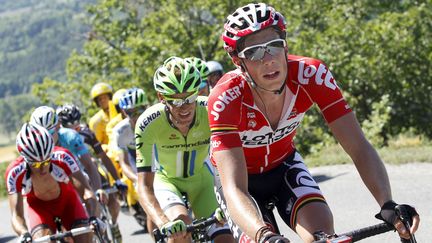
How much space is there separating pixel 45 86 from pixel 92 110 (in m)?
4.40

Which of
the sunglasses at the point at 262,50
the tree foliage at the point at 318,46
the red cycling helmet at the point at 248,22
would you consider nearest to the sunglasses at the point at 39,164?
the red cycling helmet at the point at 248,22

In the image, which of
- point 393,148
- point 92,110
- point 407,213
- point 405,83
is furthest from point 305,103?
point 92,110

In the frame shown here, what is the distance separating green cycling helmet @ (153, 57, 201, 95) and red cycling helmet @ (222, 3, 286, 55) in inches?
71.9

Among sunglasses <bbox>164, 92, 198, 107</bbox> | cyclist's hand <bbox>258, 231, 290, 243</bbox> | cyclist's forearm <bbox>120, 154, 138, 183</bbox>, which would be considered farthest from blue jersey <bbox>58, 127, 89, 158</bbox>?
cyclist's hand <bbox>258, 231, 290, 243</bbox>

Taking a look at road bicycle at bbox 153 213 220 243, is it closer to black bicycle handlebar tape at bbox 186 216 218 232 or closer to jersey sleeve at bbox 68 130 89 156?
black bicycle handlebar tape at bbox 186 216 218 232

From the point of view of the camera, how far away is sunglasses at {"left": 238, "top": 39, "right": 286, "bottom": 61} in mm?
4344

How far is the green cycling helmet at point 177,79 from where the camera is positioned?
20.7 feet

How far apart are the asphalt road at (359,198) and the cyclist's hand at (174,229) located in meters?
2.97

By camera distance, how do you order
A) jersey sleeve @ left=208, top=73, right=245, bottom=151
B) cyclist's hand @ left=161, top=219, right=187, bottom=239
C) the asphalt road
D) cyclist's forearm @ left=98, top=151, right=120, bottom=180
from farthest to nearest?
cyclist's forearm @ left=98, top=151, right=120, bottom=180, the asphalt road, cyclist's hand @ left=161, top=219, right=187, bottom=239, jersey sleeve @ left=208, top=73, right=245, bottom=151

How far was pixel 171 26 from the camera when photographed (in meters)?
27.7

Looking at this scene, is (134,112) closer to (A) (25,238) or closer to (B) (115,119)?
(B) (115,119)

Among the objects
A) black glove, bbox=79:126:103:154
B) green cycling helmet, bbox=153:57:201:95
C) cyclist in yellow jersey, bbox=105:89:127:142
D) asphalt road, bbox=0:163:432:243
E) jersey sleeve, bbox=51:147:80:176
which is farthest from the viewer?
cyclist in yellow jersey, bbox=105:89:127:142

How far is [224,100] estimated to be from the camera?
4508mm

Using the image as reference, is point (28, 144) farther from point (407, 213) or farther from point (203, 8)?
point (203, 8)
